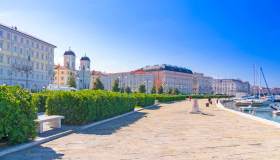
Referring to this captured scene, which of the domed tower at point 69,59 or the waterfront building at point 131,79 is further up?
the domed tower at point 69,59

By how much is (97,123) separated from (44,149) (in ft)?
25.7

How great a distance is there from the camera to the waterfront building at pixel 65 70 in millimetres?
143875

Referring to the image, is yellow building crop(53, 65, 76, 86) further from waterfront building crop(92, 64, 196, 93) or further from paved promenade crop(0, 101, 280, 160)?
paved promenade crop(0, 101, 280, 160)

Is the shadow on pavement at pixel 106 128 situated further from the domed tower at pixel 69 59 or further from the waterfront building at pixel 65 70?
the domed tower at pixel 69 59

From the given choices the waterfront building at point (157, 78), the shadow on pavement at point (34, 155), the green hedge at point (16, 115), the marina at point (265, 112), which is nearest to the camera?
the shadow on pavement at point (34, 155)

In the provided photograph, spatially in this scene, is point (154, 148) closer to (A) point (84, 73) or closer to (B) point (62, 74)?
(B) point (62, 74)

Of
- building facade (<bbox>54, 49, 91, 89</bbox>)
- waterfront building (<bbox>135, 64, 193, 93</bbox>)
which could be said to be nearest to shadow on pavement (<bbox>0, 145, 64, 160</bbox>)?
building facade (<bbox>54, 49, 91, 89</bbox>)

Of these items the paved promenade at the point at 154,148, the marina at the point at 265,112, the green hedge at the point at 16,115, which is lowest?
the marina at the point at 265,112

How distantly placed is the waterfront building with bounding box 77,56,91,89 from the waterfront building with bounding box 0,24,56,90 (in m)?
49.7

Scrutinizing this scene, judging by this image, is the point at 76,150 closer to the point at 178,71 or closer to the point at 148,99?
the point at 148,99

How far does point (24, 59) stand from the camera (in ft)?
273

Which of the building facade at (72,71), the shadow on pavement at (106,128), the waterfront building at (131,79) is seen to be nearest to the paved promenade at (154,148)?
the shadow on pavement at (106,128)

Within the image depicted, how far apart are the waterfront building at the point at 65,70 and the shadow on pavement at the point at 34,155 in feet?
445

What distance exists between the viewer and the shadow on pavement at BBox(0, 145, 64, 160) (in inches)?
339
